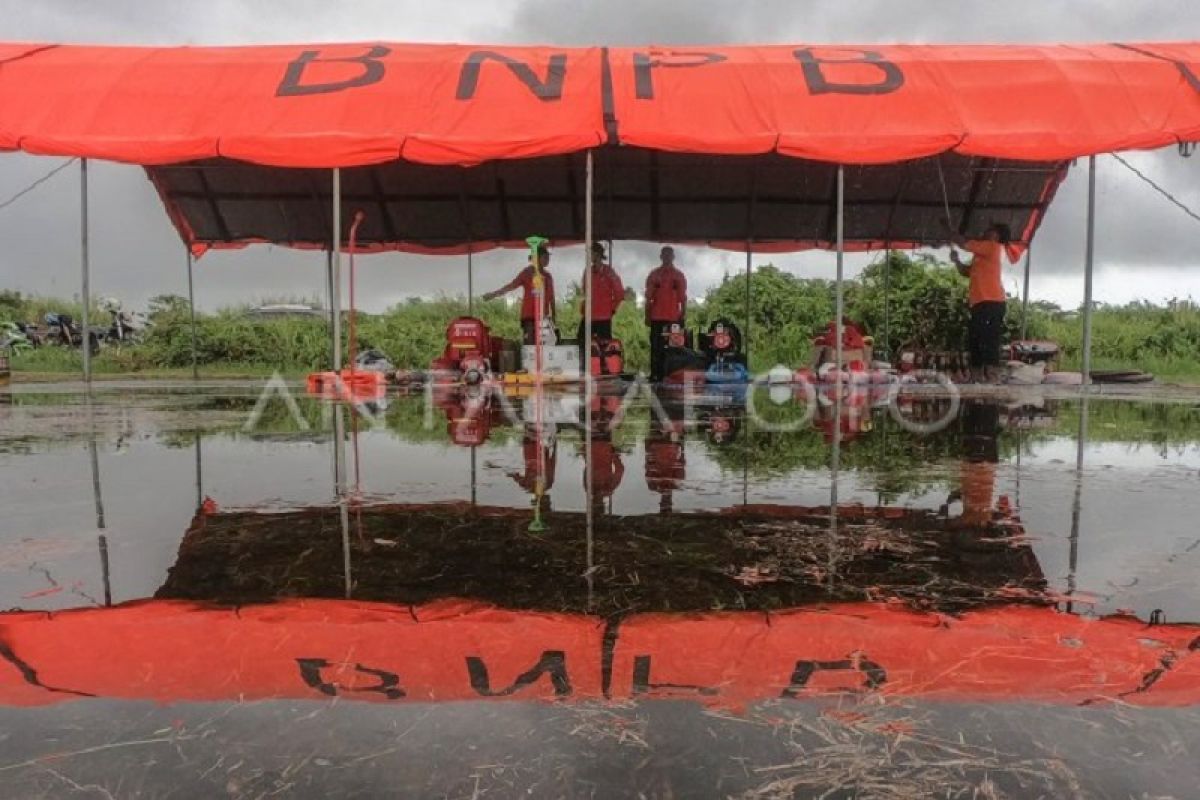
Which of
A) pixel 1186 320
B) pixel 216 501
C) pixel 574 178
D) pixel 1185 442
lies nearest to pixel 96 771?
pixel 216 501

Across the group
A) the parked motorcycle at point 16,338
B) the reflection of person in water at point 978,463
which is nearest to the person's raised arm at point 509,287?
the reflection of person in water at point 978,463

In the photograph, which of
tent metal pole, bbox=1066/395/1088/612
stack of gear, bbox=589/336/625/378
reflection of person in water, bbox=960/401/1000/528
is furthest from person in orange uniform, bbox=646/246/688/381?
tent metal pole, bbox=1066/395/1088/612

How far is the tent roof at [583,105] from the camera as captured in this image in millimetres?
7477

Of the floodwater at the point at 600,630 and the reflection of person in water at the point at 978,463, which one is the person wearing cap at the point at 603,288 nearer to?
the reflection of person in water at the point at 978,463

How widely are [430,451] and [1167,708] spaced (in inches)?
177

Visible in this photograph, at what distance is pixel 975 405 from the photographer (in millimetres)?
8906

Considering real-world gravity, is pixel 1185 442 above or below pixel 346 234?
below

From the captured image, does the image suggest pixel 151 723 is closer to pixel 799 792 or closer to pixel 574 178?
pixel 799 792

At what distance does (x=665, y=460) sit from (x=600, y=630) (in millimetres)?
2973

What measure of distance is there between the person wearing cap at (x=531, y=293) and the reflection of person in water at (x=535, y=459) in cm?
397

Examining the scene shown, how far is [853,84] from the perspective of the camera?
26.6 feet

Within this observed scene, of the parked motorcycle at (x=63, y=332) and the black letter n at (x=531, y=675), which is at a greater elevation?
the parked motorcycle at (x=63, y=332)

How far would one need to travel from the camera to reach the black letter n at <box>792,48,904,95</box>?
26.2ft

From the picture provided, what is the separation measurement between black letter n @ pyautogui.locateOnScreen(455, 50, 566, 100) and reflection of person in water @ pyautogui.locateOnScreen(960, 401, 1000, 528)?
4790mm
